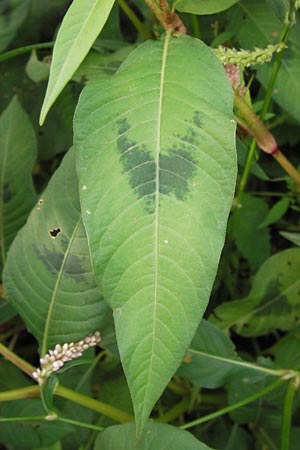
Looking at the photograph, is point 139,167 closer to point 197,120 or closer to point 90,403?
point 197,120

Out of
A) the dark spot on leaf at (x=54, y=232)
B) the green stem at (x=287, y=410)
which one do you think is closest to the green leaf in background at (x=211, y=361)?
the green stem at (x=287, y=410)

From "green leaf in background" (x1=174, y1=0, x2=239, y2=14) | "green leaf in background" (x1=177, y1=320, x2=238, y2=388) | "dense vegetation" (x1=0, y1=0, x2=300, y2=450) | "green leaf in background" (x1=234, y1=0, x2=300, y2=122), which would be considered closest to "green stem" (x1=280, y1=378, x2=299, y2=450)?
"dense vegetation" (x1=0, y1=0, x2=300, y2=450)

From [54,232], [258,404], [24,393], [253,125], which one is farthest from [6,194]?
[258,404]

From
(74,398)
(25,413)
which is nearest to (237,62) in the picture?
(74,398)

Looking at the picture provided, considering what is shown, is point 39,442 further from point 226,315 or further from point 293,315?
point 293,315

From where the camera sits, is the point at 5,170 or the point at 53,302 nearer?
the point at 53,302

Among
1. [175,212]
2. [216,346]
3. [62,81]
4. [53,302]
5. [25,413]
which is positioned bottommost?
[216,346]
